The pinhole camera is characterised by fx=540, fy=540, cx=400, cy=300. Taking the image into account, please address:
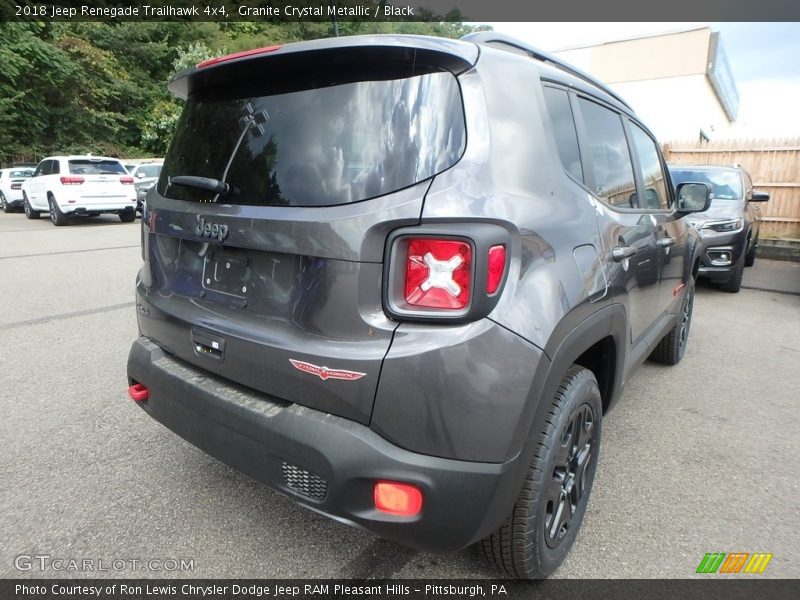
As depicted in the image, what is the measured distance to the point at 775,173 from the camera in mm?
11523

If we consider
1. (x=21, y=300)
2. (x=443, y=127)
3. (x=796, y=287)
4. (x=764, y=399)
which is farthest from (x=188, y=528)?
(x=796, y=287)

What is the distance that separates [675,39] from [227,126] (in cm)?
3441

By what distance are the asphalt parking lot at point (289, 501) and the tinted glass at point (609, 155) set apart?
1392mm

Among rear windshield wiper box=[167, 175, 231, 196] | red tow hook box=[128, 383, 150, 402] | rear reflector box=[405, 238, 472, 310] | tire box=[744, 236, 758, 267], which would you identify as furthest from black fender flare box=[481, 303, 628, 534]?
tire box=[744, 236, 758, 267]

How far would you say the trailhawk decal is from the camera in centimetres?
156

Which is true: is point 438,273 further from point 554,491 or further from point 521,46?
point 521,46

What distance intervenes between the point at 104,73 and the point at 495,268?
30522 mm

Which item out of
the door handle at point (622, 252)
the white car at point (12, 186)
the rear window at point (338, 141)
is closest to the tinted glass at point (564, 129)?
the door handle at point (622, 252)

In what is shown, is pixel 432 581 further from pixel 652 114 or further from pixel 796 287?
pixel 652 114

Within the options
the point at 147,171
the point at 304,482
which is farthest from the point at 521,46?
the point at 147,171

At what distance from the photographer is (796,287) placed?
795cm

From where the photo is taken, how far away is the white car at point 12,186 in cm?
1794

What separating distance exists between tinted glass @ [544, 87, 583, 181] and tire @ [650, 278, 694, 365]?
237cm

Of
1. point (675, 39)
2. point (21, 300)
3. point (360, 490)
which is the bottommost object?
point (21, 300)
